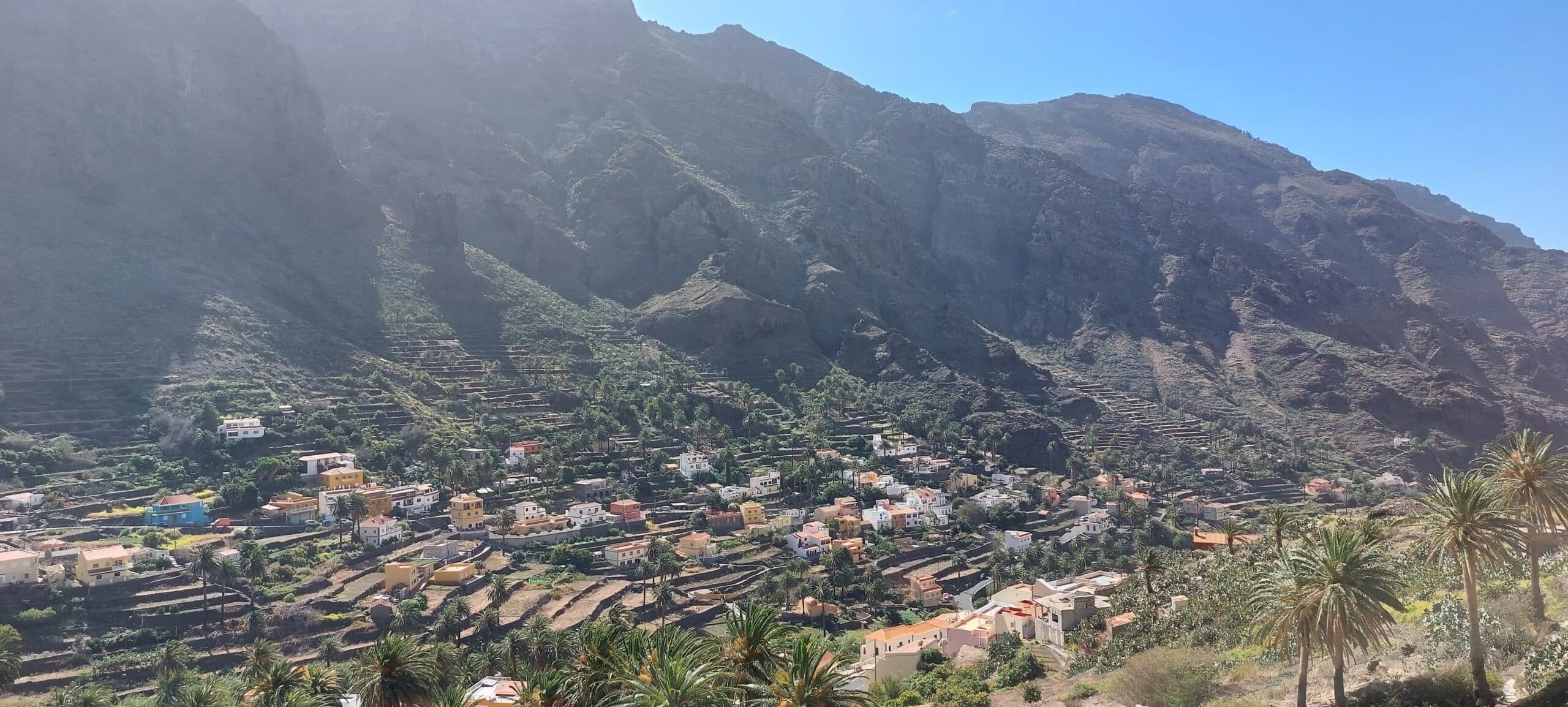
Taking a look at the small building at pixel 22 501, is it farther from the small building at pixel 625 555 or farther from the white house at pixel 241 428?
the small building at pixel 625 555

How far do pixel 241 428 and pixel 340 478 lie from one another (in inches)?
405

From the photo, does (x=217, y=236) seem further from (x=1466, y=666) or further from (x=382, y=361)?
(x=1466, y=666)

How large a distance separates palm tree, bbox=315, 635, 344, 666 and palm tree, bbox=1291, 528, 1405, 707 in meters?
42.5

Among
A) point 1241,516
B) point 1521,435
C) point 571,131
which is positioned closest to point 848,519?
point 1241,516

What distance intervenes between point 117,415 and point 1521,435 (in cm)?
8262

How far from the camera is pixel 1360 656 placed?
72.9 ft

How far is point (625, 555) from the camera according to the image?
2425 inches

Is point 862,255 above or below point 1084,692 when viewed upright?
above

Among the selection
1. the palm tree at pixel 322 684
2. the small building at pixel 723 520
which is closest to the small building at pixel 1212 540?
the small building at pixel 723 520

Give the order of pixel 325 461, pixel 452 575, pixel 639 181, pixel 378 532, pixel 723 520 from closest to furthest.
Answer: pixel 452 575 < pixel 378 532 < pixel 325 461 < pixel 723 520 < pixel 639 181

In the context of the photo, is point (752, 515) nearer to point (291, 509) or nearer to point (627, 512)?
point (627, 512)

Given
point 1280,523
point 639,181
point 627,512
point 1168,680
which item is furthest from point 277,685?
point 639,181

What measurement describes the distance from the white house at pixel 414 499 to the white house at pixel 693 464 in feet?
74.5

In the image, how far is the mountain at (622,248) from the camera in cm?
9419
